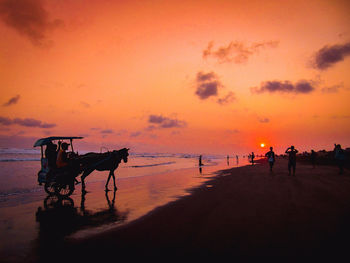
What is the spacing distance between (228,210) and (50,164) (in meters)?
10.5

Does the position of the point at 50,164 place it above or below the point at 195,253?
above

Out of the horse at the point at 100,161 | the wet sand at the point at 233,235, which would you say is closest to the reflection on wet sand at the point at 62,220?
the wet sand at the point at 233,235

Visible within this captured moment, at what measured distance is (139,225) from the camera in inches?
293

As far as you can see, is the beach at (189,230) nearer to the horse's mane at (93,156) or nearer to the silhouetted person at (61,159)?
the silhouetted person at (61,159)

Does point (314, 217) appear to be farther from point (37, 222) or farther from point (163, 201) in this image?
point (37, 222)

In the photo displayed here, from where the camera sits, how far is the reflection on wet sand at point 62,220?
6.03 metres

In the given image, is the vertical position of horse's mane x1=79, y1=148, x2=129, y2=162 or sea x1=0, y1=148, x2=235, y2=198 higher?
horse's mane x1=79, y1=148, x2=129, y2=162

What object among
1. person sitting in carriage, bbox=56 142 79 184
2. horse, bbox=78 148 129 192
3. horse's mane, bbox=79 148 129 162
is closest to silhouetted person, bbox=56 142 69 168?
person sitting in carriage, bbox=56 142 79 184

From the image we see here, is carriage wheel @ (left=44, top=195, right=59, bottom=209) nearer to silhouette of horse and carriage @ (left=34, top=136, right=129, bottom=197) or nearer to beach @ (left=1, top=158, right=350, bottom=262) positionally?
silhouette of horse and carriage @ (left=34, top=136, right=129, bottom=197)

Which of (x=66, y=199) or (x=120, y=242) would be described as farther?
(x=66, y=199)

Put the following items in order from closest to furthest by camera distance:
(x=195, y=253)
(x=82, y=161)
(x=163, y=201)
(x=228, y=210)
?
1. (x=195, y=253)
2. (x=228, y=210)
3. (x=163, y=201)
4. (x=82, y=161)

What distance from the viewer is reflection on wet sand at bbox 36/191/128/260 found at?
6030 mm

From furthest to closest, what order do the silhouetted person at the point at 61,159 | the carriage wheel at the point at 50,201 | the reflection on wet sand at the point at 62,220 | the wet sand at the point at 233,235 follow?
the silhouetted person at the point at 61,159 → the carriage wheel at the point at 50,201 → the reflection on wet sand at the point at 62,220 → the wet sand at the point at 233,235

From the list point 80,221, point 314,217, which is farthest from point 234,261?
point 80,221
